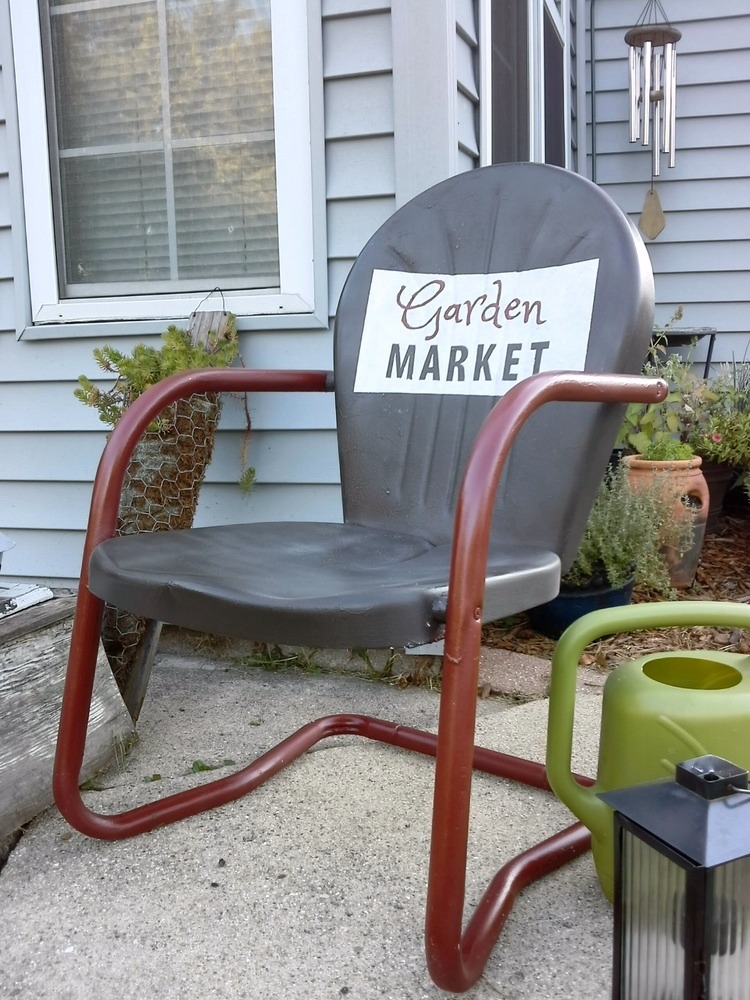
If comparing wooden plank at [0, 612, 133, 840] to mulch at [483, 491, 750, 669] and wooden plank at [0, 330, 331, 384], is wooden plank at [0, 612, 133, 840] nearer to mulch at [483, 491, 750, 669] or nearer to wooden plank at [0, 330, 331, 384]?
wooden plank at [0, 330, 331, 384]

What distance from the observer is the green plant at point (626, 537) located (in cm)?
199

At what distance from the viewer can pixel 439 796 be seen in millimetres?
788

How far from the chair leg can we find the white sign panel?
549 millimetres

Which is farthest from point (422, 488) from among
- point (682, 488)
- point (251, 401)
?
point (682, 488)

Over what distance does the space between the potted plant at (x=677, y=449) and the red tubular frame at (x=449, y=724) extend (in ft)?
4.00

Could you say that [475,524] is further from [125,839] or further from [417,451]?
[125,839]

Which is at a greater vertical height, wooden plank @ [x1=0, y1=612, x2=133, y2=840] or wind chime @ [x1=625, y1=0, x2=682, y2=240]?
wind chime @ [x1=625, y1=0, x2=682, y2=240]

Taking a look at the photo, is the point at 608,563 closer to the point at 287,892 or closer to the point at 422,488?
the point at 422,488

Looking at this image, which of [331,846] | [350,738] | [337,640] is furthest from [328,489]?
[337,640]

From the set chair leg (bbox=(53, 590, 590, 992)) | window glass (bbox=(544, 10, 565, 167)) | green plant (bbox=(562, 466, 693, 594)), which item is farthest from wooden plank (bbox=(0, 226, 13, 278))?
window glass (bbox=(544, 10, 565, 167))

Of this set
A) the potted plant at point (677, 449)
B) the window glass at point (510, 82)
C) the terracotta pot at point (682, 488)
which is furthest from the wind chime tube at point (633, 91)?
the terracotta pot at point (682, 488)

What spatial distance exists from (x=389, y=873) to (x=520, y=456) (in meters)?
0.57

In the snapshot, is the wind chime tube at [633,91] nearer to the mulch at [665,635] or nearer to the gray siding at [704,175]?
the gray siding at [704,175]

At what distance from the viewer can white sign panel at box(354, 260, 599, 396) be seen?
1.18 m
